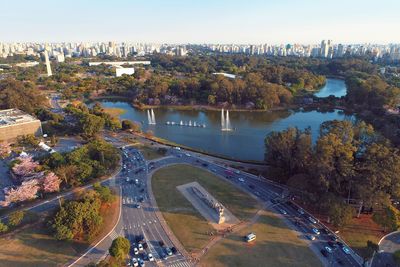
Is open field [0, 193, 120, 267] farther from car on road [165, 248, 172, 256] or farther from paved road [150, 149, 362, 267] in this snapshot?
paved road [150, 149, 362, 267]

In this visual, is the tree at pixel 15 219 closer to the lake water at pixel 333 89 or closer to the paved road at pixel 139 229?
the paved road at pixel 139 229

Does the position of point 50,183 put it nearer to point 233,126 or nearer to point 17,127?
point 17,127

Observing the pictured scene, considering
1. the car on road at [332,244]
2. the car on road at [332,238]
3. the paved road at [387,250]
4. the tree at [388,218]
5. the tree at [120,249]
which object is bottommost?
the paved road at [387,250]

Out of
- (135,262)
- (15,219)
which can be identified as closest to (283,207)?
(135,262)

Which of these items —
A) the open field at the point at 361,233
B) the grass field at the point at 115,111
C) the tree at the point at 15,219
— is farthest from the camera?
the grass field at the point at 115,111

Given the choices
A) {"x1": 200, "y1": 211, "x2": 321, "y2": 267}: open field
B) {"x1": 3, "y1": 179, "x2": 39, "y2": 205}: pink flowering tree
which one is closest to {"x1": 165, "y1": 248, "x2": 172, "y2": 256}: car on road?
{"x1": 200, "y1": 211, "x2": 321, "y2": 267}: open field

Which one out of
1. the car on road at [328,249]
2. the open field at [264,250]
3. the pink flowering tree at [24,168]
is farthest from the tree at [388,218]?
the pink flowering tree at [24,168]
